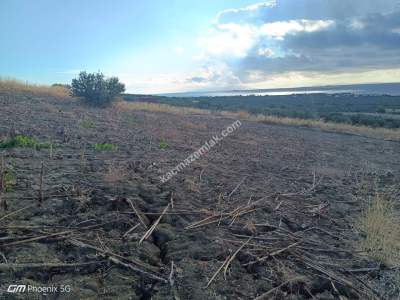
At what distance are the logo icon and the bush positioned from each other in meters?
17.9

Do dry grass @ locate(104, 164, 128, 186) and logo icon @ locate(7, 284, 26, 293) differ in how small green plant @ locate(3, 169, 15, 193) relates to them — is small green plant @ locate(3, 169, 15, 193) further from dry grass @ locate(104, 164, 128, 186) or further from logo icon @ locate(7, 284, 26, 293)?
logo icon @ locate(7, 284, 26, 293)

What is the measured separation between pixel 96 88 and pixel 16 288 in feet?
63.4

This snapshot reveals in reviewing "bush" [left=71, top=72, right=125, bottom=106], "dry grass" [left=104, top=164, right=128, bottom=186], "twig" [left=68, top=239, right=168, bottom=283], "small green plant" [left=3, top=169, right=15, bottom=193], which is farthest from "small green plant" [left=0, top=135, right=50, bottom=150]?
"bush" [left=71, top=72, right=125, bottom=106]

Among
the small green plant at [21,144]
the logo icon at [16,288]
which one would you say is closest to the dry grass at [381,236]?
the logo icon at [16,288]

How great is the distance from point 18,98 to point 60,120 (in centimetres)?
535

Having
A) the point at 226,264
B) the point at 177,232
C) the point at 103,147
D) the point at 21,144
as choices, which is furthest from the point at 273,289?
the point at 21,144

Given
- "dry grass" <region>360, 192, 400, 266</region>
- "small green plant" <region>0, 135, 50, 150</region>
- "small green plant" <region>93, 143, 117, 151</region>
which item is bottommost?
"dry grass" <region>360, 192, 400, 266</region>

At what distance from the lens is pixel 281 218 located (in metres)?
4.98

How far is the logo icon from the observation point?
2.82m

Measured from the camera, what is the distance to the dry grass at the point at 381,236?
429cm

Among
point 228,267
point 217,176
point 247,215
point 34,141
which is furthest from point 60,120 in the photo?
point 228,267

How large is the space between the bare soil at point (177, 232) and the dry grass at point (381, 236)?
0.14m

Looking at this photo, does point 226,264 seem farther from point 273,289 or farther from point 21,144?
point 21,144

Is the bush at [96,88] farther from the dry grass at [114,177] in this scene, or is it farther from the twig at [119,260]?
the twig at [119,260]
